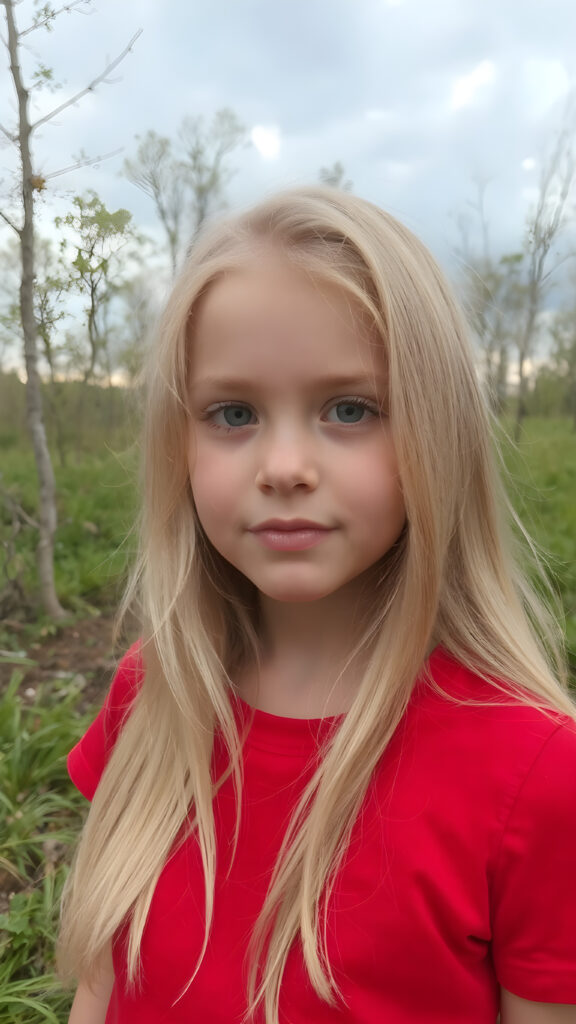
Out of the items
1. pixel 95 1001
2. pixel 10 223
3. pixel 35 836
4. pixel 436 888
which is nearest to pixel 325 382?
pixel 436 888

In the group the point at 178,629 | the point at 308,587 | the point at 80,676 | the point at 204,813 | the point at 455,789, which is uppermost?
the point at 308,587

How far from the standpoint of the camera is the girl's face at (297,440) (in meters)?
0.89

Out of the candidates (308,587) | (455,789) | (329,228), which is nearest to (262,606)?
(308,587)

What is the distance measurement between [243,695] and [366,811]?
12.2 inches

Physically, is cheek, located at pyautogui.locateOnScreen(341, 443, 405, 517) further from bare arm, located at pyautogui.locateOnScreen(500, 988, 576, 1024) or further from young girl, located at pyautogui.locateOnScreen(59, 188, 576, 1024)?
bare arm, located at pyautogui.locateOnScreen(500, 988, 576, 1024)

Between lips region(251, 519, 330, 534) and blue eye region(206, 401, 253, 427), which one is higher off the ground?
blue eye region(206, 401, 253, 427)

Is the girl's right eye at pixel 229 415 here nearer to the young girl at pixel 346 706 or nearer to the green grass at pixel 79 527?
the young girl at pixel 346 706

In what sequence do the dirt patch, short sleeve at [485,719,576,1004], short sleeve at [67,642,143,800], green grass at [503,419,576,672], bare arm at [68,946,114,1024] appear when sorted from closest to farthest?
short sleeve at [485,719,576,1004] → bare arm at [68,946,114,1024] → short sleeve at [67,642,143,800] → the dirt patch → green grass at [503,419,576,672]

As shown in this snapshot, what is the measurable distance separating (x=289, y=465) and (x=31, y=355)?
94.7 inches

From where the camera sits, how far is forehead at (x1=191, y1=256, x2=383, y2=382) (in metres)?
0.89

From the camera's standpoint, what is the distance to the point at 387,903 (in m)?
0.89

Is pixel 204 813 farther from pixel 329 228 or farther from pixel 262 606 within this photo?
pixel 329 228

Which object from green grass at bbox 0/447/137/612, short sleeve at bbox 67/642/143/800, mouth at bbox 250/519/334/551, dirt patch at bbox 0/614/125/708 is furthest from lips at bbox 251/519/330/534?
green grass at bbox 0/447/137/612

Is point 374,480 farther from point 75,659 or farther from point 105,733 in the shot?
point 75,659
